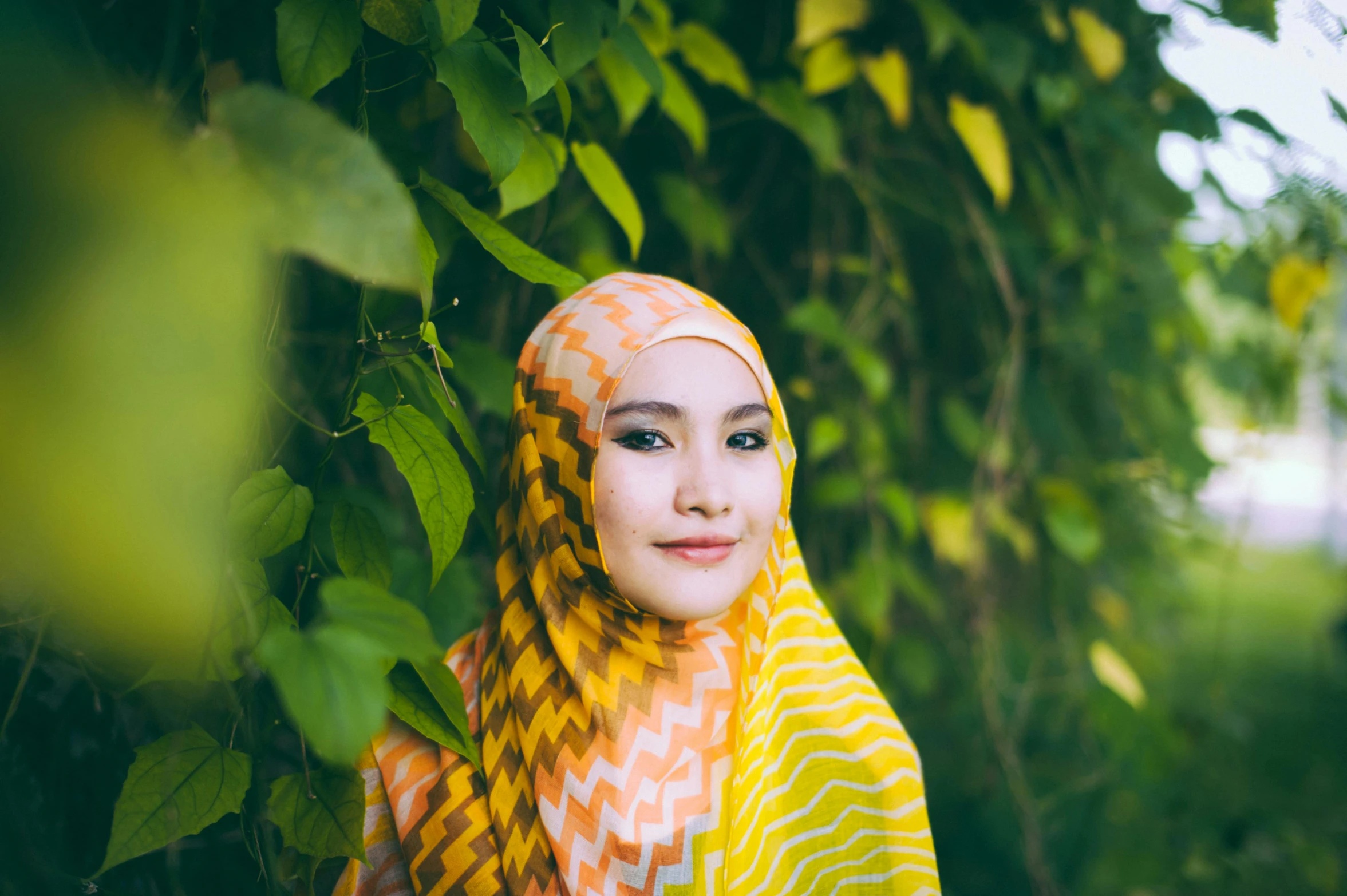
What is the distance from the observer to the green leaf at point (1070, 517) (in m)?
1.67

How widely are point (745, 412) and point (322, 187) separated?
0.49m

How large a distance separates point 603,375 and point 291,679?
0.43 meters

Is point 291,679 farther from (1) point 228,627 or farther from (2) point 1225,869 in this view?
(2) point 1225,869

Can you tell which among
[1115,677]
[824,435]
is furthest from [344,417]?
[1115,677]

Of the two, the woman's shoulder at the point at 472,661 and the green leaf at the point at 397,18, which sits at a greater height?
the green leaf at the point at 397,18

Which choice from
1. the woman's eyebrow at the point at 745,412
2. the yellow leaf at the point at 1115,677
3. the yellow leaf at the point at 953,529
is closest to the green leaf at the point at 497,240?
the woman's eyebrow at the point at 745,412

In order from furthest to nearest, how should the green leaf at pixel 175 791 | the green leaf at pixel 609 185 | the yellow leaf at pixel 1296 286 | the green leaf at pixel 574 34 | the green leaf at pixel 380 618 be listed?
the yellow leaf at pixel 1296 286
the green leaf at pixel 609 185
the green leaf at pixel 574 34
the green leaf at pixel 175 791
the green leaf at pixel 380 618

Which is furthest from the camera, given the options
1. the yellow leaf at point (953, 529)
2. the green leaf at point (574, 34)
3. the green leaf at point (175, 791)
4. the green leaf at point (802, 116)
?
the yellow leaf at point (953, 529)

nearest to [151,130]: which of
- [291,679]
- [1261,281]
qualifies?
[291,679]

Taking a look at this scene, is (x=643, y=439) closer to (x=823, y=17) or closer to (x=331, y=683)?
(x=331, y=683)

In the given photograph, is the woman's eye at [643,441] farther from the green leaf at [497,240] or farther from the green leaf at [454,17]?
the green leaf at [454,17]

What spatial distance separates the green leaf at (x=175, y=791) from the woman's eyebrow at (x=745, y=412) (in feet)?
1.83

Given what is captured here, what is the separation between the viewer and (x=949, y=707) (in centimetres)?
216

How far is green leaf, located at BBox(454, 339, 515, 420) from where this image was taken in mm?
971
